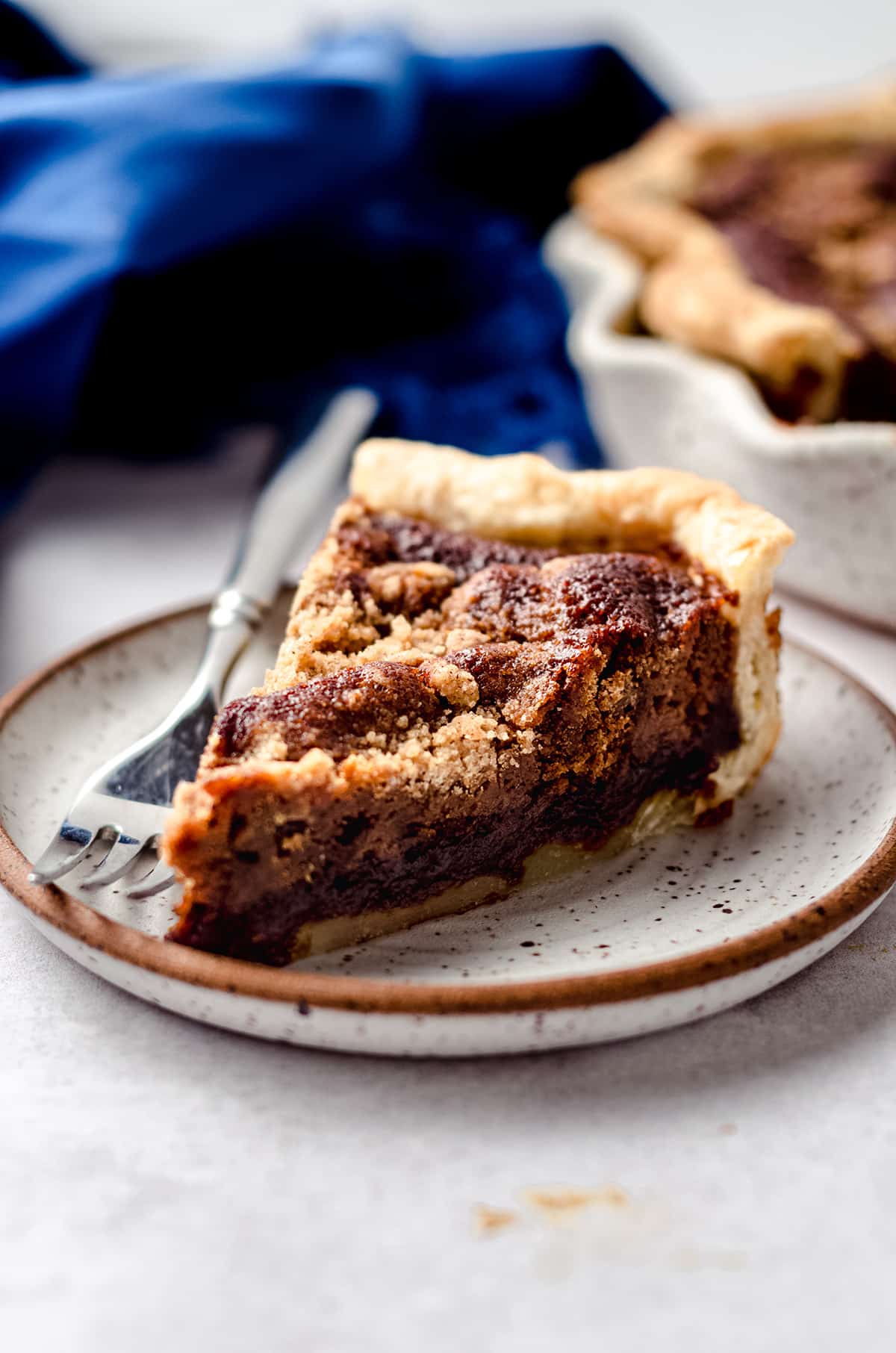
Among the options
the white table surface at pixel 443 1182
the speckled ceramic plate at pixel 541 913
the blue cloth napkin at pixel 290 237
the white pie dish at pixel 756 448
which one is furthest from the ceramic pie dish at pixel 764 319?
the white table surface at pixel 443 1182

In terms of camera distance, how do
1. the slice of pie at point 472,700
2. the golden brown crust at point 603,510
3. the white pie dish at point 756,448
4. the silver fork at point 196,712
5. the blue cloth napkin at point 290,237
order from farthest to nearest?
the blue cloth napkin at point 290,237
the white pie dish at point 756,448
the golden brown crust at point 603,510
the silver fork at point 196,712
the slice of pie at point 472,700

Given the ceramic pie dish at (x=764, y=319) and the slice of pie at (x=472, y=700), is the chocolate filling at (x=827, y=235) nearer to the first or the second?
the ceramic pie dish at (x=764, y=319)

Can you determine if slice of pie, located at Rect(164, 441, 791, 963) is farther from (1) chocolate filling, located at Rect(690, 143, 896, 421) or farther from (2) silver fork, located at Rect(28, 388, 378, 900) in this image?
(1) chocolate filling, located at Rect(690, 143, 896, 421)

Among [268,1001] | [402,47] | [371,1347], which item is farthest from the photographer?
[402,47]

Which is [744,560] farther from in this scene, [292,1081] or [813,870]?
[292,1081]

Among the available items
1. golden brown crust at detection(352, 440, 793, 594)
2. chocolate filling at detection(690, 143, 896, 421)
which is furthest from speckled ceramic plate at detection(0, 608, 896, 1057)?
chocolate filling at detection(690, 143, 896, 421)

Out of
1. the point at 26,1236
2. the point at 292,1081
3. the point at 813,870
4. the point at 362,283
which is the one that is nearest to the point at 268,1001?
the point at 292,1081
